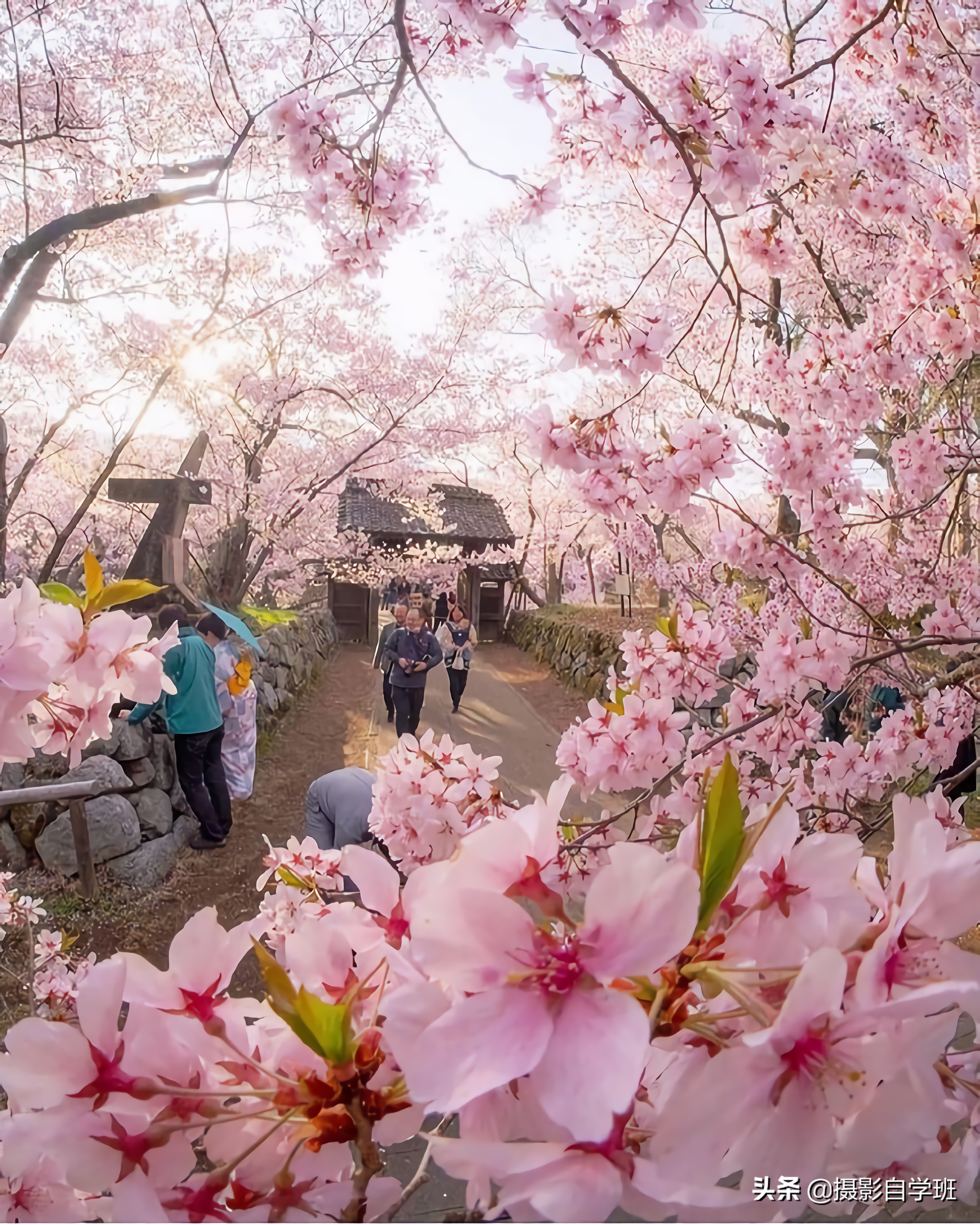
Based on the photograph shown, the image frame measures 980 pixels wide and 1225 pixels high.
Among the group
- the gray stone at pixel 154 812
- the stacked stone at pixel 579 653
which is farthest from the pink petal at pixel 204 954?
the stacked stone at pixel 579 653

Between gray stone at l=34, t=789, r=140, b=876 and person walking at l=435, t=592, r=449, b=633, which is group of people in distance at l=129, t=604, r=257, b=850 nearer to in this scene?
gray stone at l=34, t=789, r=140, b=876

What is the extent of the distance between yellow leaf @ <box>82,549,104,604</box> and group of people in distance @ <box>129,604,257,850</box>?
275cm

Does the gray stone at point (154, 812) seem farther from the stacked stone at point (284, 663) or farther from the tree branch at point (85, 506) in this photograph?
the stacked stone at point (284, 663)

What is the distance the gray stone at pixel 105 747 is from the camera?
347 cm

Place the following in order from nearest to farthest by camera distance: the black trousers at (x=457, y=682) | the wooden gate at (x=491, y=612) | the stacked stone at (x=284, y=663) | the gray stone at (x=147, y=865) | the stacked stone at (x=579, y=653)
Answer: the gray stone at (x=147, y=865)
the stacked stone at (x=284, y=663)
the stacked stone at (x=579, y=653)
the black trousers at (x=457, y=682)
the wooden gate at (x=491, y=612)

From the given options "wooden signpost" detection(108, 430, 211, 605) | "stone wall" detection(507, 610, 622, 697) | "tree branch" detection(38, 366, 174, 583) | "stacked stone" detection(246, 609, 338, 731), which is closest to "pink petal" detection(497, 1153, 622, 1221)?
"tree branch" detection(38, 366, 174, 583)

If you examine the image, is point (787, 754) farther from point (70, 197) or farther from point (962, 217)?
point (70, 197)

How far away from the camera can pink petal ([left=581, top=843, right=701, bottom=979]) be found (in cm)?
27

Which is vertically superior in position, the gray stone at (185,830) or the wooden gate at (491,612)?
the wooden gate at (491,612)

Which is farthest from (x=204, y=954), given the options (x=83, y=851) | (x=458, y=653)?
(x=458, y=653)

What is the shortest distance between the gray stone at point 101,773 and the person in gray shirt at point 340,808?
1.24 meters

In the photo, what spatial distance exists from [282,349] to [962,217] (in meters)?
6.24

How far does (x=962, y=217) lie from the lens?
1.72m

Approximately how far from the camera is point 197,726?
12.1 feet
